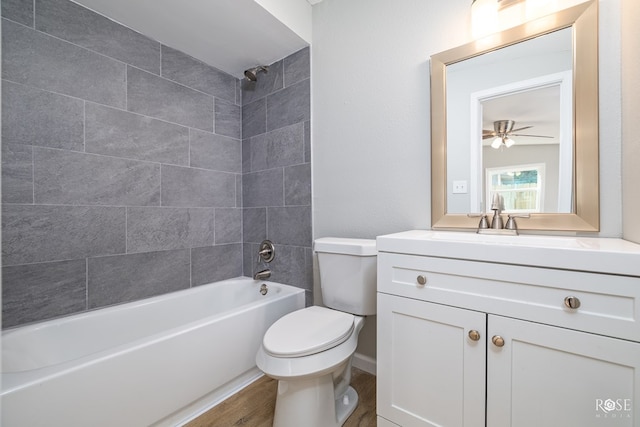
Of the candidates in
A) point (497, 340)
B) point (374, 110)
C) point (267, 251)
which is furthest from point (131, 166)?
point (497, 340)

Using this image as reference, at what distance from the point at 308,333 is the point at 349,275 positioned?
0.39m

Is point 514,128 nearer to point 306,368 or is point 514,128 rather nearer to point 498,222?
point 498,222

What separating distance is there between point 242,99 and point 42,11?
1.23 metres

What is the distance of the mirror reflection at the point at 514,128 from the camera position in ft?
3.77

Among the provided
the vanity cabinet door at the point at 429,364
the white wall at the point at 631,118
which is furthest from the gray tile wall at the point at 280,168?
the white wall at the point at 631,118

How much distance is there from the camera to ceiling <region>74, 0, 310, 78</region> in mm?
1522

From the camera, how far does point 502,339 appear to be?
0.87 meters

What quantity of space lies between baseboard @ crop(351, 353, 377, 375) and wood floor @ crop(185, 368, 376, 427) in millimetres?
66

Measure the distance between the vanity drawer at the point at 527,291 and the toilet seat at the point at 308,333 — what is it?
340 mm

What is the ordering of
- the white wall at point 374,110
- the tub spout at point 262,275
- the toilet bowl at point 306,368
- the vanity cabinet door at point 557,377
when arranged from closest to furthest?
the vanity cabinet door at point 557,377, the toilet bowl at point 306,368, the white wall at point 374,110, the tub spout at point 262,275

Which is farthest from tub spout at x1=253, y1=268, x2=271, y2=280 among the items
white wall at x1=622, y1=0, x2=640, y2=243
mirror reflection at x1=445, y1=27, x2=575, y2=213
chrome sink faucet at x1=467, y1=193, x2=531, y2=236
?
white wall at x1=622, y1=0, x2=640, y2=243

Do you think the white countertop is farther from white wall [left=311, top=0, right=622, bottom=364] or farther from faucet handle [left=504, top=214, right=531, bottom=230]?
white wall [left=311, top=0, right=622, bottom=364]

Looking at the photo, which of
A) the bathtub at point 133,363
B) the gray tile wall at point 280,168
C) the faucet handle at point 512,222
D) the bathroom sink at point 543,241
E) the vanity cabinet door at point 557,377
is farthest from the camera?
the gray tile wall at point 280,168

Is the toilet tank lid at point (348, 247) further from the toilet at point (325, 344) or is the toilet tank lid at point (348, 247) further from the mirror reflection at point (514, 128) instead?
the mirror reflection at point (514, 128)
